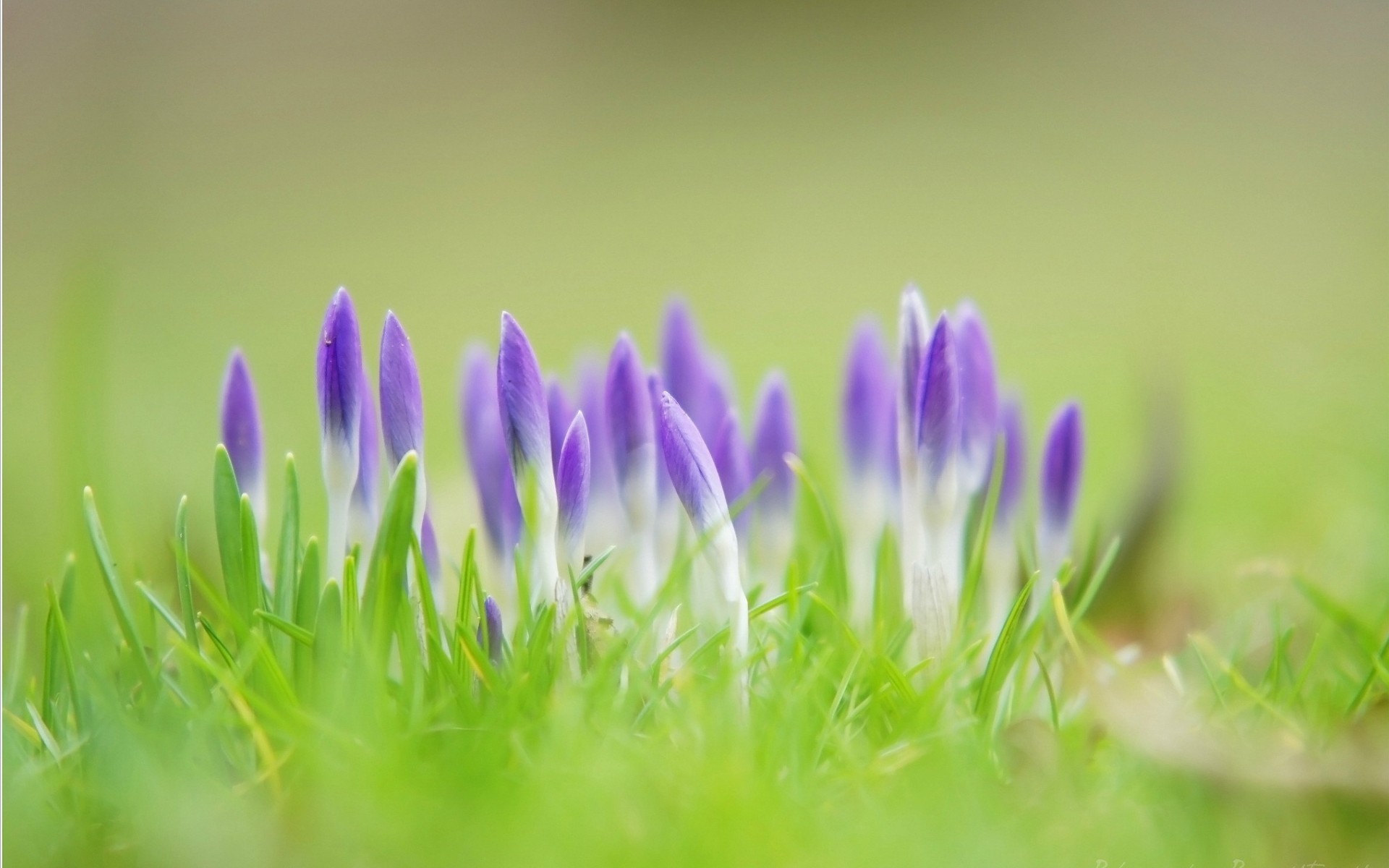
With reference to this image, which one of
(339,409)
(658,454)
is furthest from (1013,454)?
(339,409)

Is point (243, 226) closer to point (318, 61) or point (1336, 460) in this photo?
point (318, 61)

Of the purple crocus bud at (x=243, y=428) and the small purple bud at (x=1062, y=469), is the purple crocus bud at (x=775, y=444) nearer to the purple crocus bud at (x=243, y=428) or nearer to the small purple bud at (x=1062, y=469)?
the small purple bud at (x=1062, y=469)

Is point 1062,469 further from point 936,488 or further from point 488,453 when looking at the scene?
point 488,453

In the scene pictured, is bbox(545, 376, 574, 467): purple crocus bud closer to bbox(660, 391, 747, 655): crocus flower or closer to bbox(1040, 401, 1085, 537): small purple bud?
bbox(660, 391, 747, 655): crocus flower

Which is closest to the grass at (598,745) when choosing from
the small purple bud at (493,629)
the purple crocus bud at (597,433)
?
the small purple bud at (493,629)

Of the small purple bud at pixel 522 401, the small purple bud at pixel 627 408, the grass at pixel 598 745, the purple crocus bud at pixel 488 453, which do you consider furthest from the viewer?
the purple crocus bud at pixel 488 453

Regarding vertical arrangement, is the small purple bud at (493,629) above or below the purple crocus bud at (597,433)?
below
